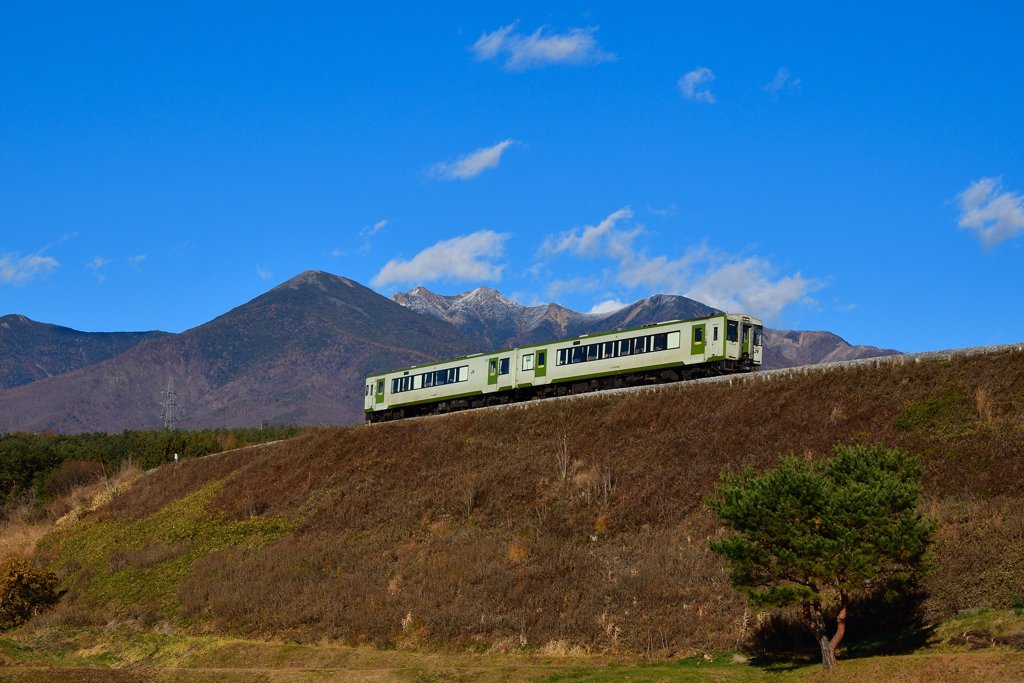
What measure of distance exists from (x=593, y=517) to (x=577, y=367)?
14.2m

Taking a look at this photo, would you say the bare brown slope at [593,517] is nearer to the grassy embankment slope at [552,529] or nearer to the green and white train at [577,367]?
the grassy embankment slope at [552,529]

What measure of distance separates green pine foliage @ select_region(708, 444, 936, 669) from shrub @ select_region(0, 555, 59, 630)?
1188 inches

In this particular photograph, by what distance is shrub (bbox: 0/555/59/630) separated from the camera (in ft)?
120

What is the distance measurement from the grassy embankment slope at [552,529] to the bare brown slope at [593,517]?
0.27ft

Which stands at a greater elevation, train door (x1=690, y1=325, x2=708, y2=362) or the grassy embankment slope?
train door (x1=690, y1=325, x2=708, y2=362)

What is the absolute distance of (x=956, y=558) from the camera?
2258cm

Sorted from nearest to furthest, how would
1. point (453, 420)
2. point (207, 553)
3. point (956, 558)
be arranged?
1. point (956, 558)
2. point (207, 553)
3. point (453, 420)

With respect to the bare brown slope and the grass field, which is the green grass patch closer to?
the bare brown slope

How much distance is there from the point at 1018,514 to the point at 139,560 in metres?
34.6

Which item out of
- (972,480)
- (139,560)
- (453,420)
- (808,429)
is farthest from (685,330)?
(139,560)

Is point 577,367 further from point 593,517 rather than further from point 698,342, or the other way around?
point 593,517

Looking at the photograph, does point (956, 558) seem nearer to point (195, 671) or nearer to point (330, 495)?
point (195, 671)

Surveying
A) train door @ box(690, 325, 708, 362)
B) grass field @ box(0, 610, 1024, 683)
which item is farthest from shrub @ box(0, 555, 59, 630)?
train door @ box(690, 325, 708, 362)

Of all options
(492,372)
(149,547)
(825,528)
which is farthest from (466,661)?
(492,372)
